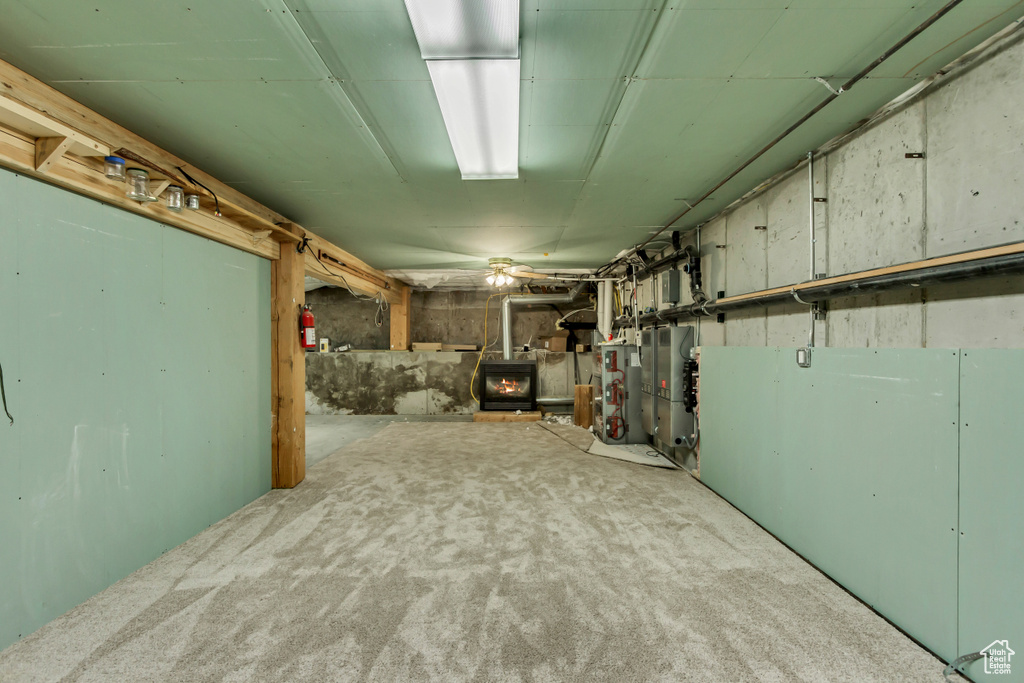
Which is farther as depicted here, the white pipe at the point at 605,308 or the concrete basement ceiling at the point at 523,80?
the white pipe at the point at 605,308

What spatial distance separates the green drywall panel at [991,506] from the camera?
4.42ft

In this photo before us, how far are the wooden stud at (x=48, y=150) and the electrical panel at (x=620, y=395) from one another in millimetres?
4717

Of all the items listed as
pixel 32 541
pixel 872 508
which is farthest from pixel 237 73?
pixel 872 508

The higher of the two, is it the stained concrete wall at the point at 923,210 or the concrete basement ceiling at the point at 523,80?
the concrete basement ceiling at the point at 523,80

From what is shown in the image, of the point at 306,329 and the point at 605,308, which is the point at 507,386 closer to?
the point at 605,308

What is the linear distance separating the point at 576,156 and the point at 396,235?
2.40m

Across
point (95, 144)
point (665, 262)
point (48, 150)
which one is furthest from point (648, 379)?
point (48, 150)

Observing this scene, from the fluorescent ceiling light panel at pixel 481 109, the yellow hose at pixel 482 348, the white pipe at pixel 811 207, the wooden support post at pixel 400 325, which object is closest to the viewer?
the fluorescent ceiling light panel at pixel 481 109

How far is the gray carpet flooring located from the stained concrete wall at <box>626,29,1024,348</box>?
1.38 m

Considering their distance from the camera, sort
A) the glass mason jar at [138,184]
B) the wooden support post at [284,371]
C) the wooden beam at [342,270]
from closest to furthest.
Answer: the glass mason jar at [138,184], the wooden support post at [284,371], the wooden beam at [342,270]

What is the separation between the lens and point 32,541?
1750 mm

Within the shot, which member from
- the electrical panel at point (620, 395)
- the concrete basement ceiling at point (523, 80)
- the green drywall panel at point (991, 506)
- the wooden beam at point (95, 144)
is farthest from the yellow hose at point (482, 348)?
the green drywall panel at point (991, 506)

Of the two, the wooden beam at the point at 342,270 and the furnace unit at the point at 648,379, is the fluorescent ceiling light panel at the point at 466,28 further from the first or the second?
the furnace unit at the point at 648,379

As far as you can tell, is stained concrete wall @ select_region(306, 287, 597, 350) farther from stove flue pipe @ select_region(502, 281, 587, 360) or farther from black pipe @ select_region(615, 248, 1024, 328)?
black pipe @ select_region(615, 248, 1024, 328)
